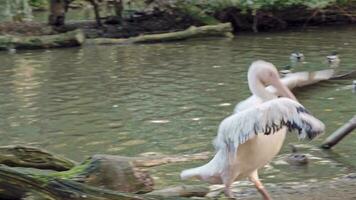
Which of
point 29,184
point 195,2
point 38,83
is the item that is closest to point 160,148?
point 29,184

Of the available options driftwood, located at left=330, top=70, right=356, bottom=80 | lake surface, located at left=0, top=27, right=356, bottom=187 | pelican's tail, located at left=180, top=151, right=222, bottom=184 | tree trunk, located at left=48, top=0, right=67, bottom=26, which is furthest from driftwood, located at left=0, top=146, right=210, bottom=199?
tree trunk, located at left=48, top=0, right=67, bottom=26

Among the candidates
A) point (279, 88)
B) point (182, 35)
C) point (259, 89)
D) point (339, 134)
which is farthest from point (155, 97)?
point (182, 35)

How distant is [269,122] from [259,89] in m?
0.93

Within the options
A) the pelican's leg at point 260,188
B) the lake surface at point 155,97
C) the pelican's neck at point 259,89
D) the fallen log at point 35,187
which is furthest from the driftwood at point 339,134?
the fallen log at point 35,187

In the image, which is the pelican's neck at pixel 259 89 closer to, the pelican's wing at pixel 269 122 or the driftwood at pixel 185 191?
the pelican's wing at pixel 269 122

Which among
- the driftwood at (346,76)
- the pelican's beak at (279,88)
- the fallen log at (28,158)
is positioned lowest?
the driftwood at (346,76)

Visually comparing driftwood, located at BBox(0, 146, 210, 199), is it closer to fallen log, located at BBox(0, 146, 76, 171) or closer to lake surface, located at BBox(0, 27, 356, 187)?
fallen log, located at BBox(0, 146, 76, 171)

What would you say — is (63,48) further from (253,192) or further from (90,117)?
(253,192)

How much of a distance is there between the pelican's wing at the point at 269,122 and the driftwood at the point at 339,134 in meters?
2.77

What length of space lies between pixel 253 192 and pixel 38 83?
340 inches

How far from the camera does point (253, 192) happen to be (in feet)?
22.3

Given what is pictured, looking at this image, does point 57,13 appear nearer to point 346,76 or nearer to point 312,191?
point 346,76

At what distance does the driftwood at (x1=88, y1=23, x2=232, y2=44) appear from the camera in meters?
21.0

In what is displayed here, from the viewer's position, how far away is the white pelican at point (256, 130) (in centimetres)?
514
